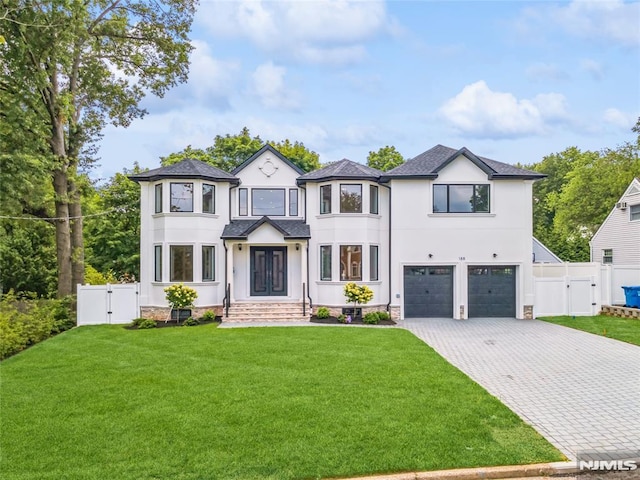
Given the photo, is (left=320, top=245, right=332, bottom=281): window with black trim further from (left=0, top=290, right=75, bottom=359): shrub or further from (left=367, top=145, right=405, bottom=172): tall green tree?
(left=367, top=145, right=405, bottom=172): tall green tree

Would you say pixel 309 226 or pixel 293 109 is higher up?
pixel 293 109

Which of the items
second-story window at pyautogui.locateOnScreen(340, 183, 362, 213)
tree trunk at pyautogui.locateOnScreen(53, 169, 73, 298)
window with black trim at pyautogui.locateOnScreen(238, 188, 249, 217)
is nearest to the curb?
second-story window at pyautogui.locateOnScreen(340, 183, 362, 213)

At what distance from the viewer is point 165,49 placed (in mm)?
19203

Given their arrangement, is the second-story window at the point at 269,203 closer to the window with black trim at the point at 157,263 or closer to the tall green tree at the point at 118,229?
the window with black trim at the point at 157,263

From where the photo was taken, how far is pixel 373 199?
17094mm

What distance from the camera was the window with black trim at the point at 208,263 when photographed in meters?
16.6

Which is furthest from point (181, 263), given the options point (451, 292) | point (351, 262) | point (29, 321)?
point (451, 292)

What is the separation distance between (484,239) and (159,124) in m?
17.1

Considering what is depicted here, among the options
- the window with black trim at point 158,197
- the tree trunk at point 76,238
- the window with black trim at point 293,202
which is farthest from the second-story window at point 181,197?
the tree trunk at point 76,238

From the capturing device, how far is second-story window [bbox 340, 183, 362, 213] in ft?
55.0

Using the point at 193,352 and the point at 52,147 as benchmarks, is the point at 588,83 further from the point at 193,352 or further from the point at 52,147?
the point at 52,147

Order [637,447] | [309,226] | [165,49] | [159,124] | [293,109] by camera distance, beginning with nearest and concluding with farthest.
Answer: [637,447]
[309,226]
[165,49]
[159,124]
[293,109]

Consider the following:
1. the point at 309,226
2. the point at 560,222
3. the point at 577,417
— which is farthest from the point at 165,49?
the point at 560,222

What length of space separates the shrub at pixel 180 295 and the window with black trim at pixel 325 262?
519 cm
